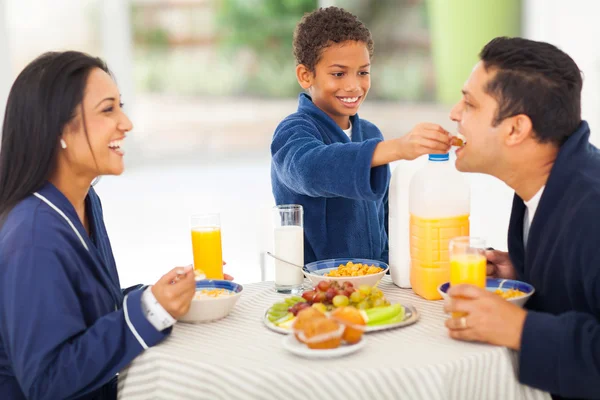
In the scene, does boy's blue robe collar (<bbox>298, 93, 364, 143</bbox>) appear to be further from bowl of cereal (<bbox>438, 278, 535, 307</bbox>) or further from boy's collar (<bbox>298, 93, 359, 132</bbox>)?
bowl of cereal (<bbox>438, 278, 535, 307</bbox>)

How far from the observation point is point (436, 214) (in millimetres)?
1912

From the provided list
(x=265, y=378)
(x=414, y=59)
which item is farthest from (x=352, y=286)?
(x=414, y=59)

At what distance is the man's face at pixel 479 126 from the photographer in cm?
184

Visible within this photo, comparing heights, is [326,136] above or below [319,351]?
above

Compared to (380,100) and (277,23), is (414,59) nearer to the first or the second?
(380,100)

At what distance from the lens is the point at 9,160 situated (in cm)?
182

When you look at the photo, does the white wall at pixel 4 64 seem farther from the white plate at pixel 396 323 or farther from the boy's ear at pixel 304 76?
the white plate at pixel 396 323

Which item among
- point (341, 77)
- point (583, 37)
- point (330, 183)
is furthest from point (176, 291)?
point (583, 37)

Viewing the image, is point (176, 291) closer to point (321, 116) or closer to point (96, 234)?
point (96, 234)

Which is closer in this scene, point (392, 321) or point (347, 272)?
point (392, 321)

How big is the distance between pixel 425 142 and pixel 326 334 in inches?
26.7

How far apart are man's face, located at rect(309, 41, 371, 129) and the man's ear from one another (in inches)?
32.2

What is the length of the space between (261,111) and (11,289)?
985 cm

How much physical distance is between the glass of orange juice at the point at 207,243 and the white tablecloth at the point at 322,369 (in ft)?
1.02
